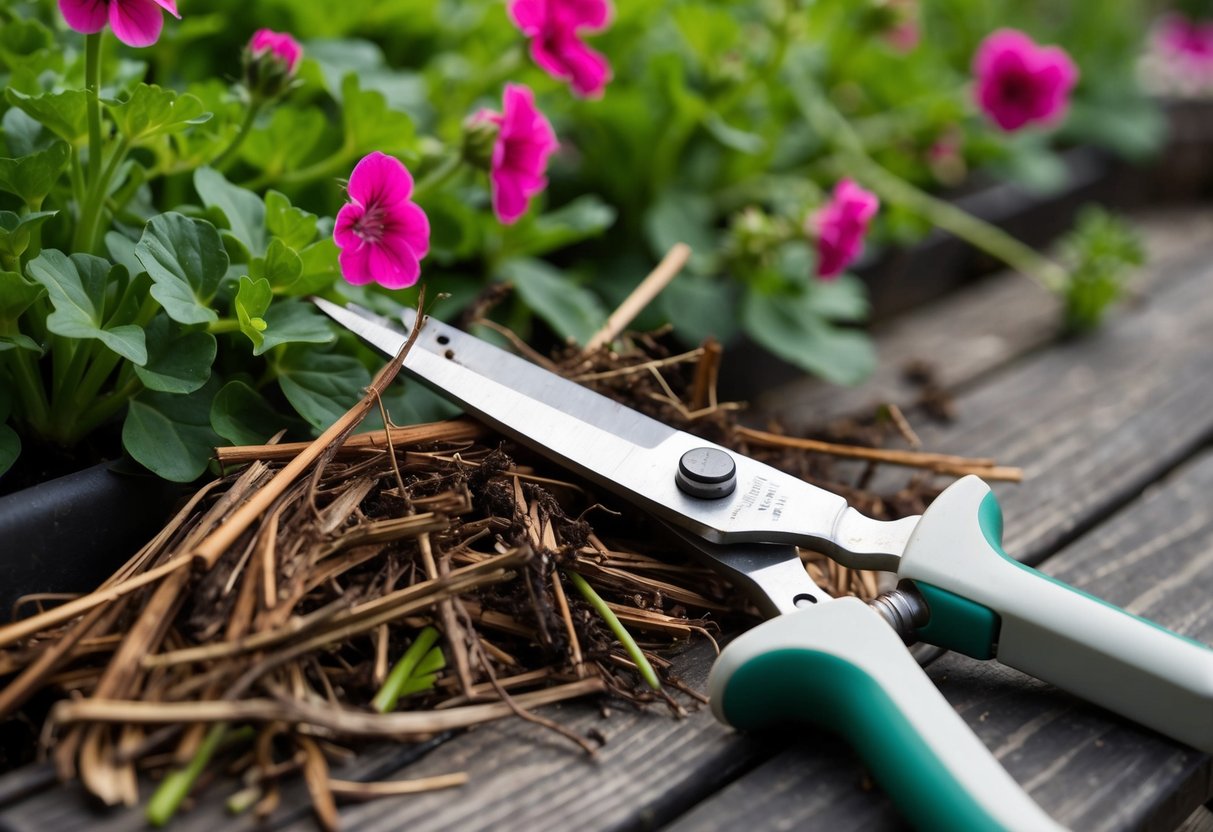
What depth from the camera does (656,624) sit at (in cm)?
80

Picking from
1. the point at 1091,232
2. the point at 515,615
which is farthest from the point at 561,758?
the point at 1091,232

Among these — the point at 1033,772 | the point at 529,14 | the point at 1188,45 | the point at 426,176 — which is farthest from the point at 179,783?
the point at 1188,45

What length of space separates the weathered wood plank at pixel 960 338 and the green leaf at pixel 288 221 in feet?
1.82

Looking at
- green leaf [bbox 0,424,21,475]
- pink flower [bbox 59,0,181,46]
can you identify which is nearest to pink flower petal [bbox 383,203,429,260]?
pink flower [bbox 59,0,181,46]

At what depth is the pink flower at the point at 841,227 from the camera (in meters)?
1.22

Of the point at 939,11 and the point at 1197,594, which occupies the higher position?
the point at 939,11

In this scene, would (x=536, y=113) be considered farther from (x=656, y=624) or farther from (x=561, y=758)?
(x=561, y=758)

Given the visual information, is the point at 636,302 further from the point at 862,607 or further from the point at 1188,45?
the point at 1188,45

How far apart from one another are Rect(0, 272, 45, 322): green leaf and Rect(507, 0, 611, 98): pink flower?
22.7 inches

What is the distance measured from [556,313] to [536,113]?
0.75ft

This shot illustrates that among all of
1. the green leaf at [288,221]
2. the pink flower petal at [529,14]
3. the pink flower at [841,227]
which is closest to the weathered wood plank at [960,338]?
the pink flower at [841,227]

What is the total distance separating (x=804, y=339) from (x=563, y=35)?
1.51 ft

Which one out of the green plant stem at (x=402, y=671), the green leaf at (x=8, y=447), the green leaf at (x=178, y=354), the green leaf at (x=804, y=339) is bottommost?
the green leaf at (x=8, y=447)

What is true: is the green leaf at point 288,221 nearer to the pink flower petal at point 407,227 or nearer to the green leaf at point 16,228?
the pink flower petal at point 407,227
